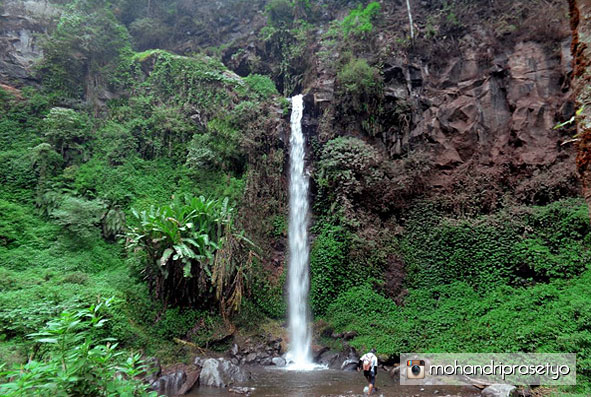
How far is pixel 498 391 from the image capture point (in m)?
6.33

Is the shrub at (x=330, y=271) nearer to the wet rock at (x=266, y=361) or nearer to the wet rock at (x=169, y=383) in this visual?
the wet rock at (x=266, y=361)

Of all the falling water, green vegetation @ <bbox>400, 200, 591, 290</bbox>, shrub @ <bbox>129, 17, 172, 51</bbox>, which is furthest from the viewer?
shrub @ <bbox>129, 17, 172, 51</bbox>

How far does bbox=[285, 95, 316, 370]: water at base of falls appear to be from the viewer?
1090 centimetres

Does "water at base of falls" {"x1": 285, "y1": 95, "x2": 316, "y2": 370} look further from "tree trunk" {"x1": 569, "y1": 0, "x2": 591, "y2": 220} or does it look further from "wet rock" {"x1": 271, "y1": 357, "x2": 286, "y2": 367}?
"tree trunk" {"x1": 569, "y1": 0, "x2": 591, "y2": 220}

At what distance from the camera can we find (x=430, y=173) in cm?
1333

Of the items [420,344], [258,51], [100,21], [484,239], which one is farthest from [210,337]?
[100,21]

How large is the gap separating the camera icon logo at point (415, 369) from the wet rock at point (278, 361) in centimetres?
367

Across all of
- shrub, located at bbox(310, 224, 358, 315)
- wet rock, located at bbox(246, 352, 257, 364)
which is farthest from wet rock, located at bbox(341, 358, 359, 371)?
wet rock, located at bbox(246, 352, 257, 364)

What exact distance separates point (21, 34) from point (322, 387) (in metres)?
24.4

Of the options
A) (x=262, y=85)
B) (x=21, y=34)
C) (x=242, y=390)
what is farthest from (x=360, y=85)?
(x=21, y=34)

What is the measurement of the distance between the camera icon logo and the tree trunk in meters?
7.97

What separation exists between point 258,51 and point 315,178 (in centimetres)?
1147

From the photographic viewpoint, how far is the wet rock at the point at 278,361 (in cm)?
993

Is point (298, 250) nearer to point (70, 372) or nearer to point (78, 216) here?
point (78, 216)
